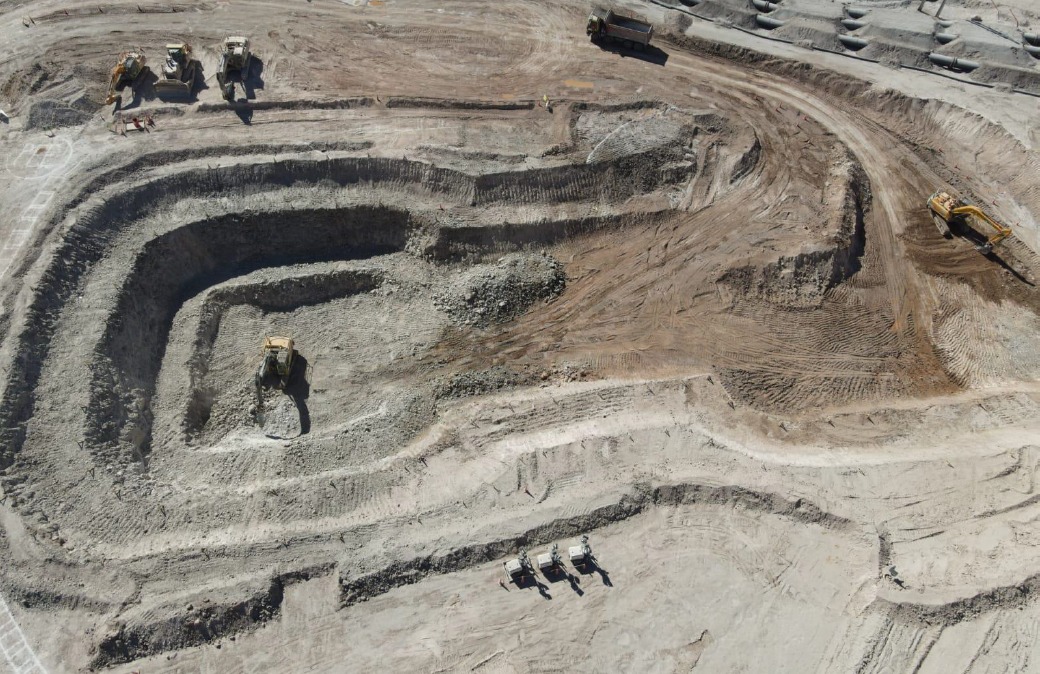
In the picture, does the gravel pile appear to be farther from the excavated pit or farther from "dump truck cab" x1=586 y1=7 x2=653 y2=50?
"dump truck cab" x1=586 y1=7 x2=653 y2=50

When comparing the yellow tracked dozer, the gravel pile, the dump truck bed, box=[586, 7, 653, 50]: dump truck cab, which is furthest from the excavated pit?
the dump truck bed

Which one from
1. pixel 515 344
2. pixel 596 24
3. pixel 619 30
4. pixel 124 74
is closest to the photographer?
pixel 515 344

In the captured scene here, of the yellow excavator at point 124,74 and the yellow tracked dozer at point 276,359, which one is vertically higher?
the yellow excavator at point 124,74

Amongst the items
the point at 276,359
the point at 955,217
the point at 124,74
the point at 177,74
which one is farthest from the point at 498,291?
the point at 955,217

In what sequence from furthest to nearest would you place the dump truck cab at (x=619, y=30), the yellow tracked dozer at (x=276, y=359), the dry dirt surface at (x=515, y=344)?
the dump truck cab at (x=619, y=30) → the yellow tracked dozer at (x=276, y=359) → the dry dirt surface at (x=515, y=344)

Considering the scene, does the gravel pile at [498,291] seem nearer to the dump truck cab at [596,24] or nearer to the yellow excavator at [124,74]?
the dump truck cab at [596,24]

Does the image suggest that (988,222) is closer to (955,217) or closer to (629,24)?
(955,217)

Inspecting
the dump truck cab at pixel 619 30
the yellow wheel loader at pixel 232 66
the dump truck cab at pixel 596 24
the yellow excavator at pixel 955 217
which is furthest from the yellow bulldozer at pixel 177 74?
the yellow excavator at pixel 955 217
